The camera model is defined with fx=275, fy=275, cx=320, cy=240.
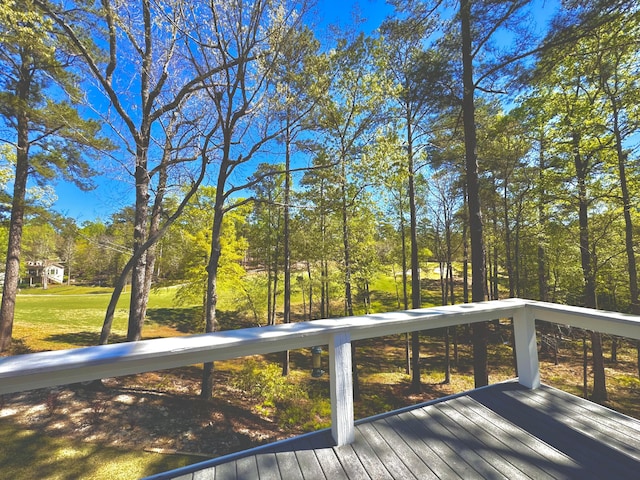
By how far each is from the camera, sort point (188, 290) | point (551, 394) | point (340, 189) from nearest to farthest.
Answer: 1. point (551, 394)
2. point (340, 189)
3. point (188, 290)

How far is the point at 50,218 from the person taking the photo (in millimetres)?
7789

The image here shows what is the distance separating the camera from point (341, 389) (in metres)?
1.65

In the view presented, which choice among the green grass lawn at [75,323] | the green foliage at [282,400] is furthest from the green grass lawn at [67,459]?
the green grass lawn at [75,323]

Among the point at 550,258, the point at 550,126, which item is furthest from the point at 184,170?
the point at 550,258

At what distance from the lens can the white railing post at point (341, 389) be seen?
63.9 inches

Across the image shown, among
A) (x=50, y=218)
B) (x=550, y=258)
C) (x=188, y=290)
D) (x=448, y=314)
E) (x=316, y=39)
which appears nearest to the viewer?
(x=448, y=314)

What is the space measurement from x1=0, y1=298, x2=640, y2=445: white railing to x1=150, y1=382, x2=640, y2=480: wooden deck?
0.19m

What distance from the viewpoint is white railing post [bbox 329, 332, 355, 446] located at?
162cm

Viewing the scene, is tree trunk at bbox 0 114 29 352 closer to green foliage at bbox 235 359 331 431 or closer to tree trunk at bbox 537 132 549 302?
green foliage at bbox 235 359 331 431

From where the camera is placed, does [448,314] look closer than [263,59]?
Yes

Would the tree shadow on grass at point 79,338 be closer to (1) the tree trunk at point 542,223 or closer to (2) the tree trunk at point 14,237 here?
(2) the tree trunk at point 14,237

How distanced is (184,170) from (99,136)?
7.72ft

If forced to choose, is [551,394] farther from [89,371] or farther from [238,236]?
[238,236]

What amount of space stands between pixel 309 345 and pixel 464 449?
1070mm
